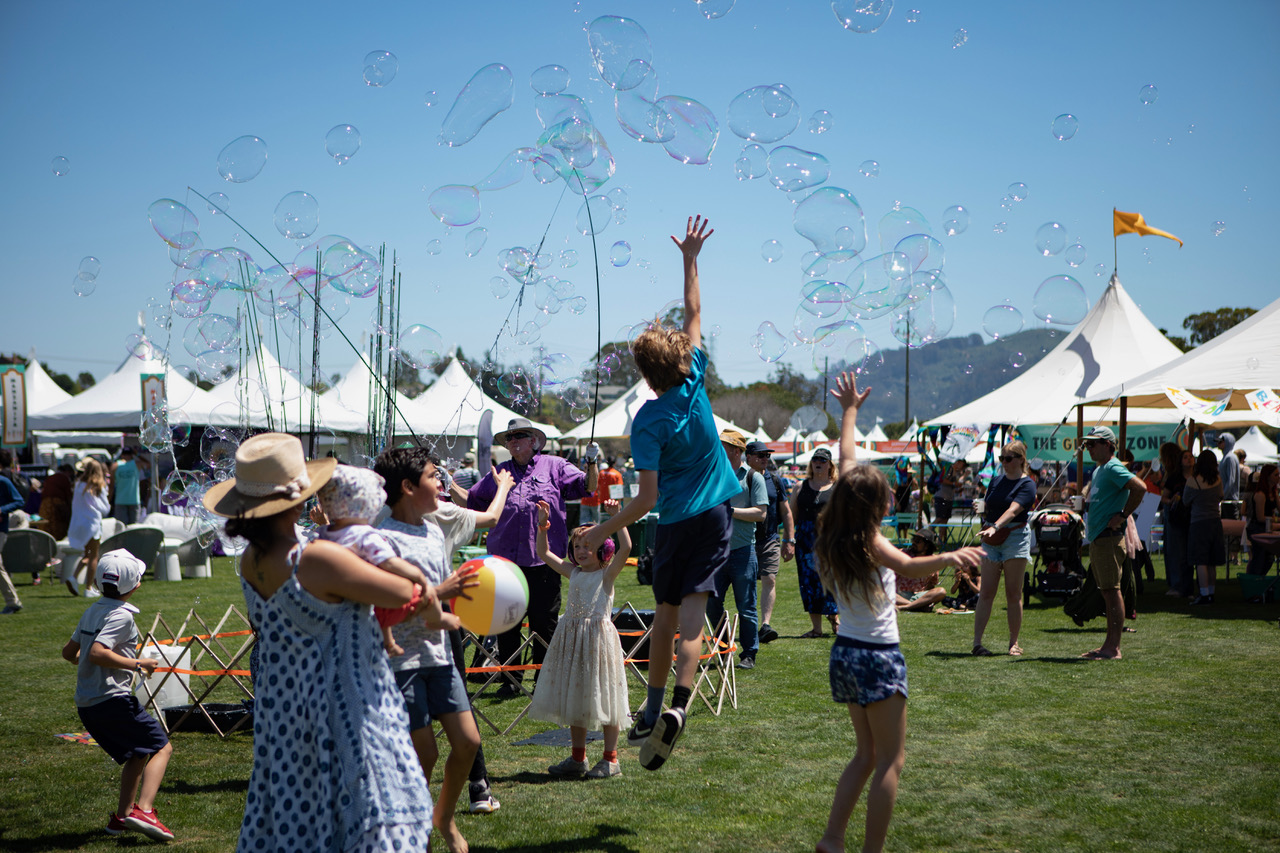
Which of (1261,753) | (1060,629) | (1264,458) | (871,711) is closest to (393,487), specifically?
(871,711)

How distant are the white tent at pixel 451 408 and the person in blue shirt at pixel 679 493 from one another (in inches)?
704

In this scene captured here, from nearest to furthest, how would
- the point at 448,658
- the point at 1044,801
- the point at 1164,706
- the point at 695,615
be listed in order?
1. the point at 448,658
2. the point at 695,615
3. the point at 1044,801
4. the point at 1164,706

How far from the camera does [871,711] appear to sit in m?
3.43

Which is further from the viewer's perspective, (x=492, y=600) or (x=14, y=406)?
(x=14, y=406)

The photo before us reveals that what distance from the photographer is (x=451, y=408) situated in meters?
25.3

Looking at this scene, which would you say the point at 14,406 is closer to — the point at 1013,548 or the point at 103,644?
the point at 103,644

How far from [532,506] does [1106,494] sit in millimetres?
4948

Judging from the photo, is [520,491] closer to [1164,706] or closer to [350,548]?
[350,548]

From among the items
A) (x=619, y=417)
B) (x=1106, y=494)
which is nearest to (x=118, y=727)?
(x=1106, y=494)

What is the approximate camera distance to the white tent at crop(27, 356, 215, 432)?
20.1 m

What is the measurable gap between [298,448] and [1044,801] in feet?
12.4

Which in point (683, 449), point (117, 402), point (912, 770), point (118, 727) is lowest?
point (912, 770)

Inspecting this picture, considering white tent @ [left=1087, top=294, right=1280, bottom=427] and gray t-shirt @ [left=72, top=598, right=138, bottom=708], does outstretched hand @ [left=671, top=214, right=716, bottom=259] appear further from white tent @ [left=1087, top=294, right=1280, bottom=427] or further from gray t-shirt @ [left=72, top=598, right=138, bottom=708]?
white tent @ [left=1087, top=294, right=1280, bottom=427]

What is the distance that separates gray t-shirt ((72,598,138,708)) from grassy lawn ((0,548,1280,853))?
64cm
